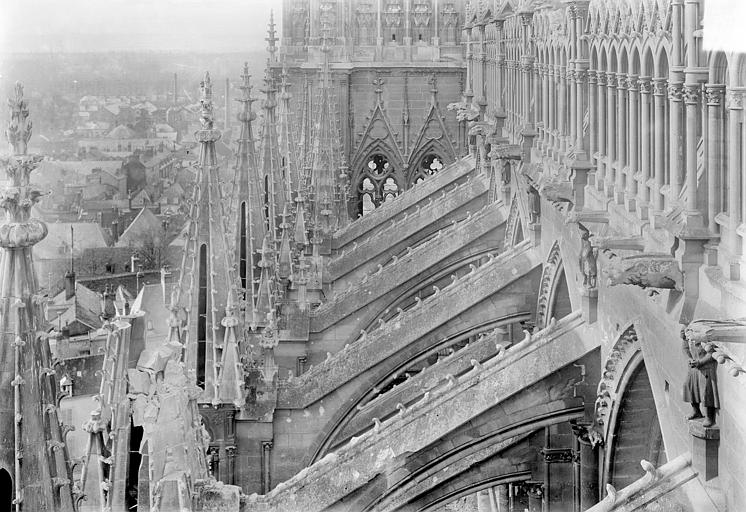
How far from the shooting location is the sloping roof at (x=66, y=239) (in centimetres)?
1931

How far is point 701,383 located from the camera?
9.00m

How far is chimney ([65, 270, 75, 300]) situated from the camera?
1846 centimetres

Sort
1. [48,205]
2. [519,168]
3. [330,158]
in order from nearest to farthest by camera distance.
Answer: [48,205], [519,168], [330,158]

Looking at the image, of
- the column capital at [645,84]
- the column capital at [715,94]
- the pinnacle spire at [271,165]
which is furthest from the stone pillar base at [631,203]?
the pinnacle spire at [271,165]

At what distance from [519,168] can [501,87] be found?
7135 millimetres

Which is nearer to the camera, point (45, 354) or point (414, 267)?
point (45, 354)

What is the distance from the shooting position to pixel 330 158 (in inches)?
1455

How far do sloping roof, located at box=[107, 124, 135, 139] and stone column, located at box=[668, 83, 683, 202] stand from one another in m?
13.3

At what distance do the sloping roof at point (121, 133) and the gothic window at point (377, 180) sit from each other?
63.4ft

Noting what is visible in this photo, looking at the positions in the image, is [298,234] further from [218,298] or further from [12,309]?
[12,309]

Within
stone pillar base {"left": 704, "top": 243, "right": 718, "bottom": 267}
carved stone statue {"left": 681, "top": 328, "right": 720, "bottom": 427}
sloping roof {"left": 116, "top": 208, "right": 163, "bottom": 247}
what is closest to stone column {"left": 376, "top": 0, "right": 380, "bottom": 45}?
sloping roof {"left": 116, "top": 208, "right": 163, "bottom": 247}

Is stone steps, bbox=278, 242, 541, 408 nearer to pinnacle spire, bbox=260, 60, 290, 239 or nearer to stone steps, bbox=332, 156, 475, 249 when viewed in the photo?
pinnacle spire, bbox=260, 60, 290, 239

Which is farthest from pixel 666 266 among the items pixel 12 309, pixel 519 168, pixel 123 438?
pixel 519 168

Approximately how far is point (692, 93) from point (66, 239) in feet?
41.1
